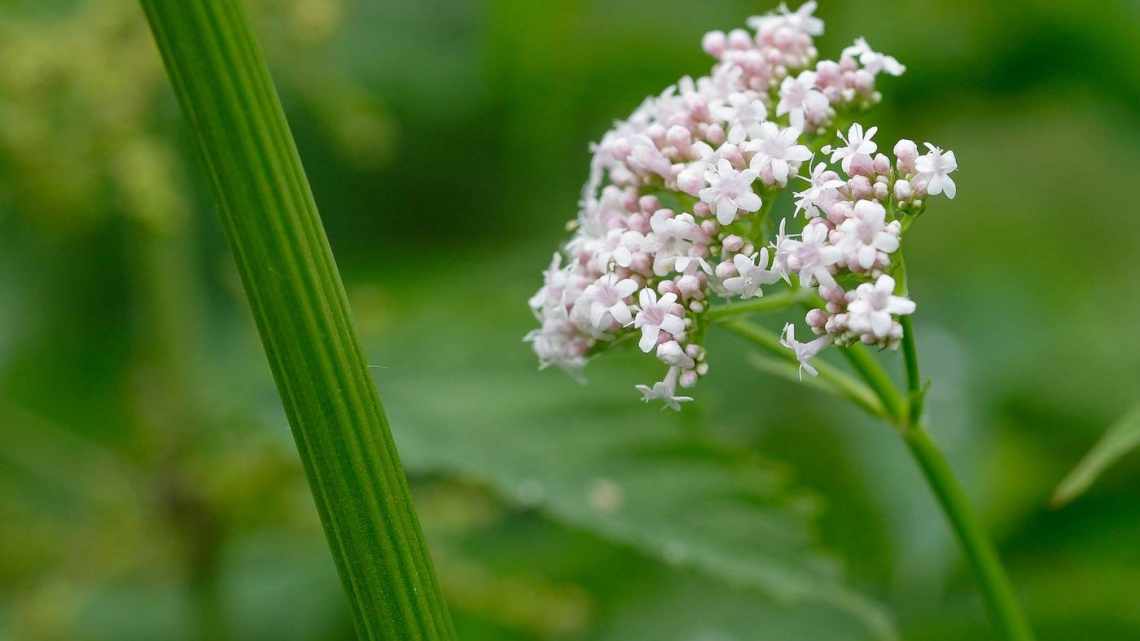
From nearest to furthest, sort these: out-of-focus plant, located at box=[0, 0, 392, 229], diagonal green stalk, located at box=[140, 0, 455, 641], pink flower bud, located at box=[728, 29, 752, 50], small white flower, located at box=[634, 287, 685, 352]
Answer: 1. diagonal green stalk, located at box=[140, 0, 455, 641]
2. small white flower, located at box=[634, 287, 685, 352]
3. pink flower bud, located at box=[728, 29, 752, 50]
4. out-of-focus plant, located at box=[0, 0, 392, 229]

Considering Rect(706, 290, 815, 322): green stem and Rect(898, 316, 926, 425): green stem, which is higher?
Rect(706, 290, 815, 322): green stem

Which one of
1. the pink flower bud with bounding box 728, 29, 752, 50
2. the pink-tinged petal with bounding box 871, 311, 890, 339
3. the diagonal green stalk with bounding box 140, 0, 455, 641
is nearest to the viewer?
the diagonal green stalk with bounding box 140, 0, 455, 641

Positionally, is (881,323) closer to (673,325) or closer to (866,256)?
(866,256)

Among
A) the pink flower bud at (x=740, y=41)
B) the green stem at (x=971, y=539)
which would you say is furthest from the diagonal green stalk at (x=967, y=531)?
the pink flower bud at (x=740, y=41)

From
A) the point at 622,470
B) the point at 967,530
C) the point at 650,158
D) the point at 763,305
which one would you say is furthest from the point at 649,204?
the point at 622,470

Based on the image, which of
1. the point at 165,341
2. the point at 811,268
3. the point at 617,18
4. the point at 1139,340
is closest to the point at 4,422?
the point at 165,341

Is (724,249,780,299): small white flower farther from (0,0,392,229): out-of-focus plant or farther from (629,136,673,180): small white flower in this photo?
(0,0,392,229): out-of-focus plant

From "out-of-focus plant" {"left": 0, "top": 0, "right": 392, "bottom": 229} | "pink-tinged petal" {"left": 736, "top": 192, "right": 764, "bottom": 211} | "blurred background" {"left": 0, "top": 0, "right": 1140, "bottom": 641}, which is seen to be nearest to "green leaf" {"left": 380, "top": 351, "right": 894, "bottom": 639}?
"blurred background" {"left": 0, "top": 0, "right": 1140, "bottom": 641}
